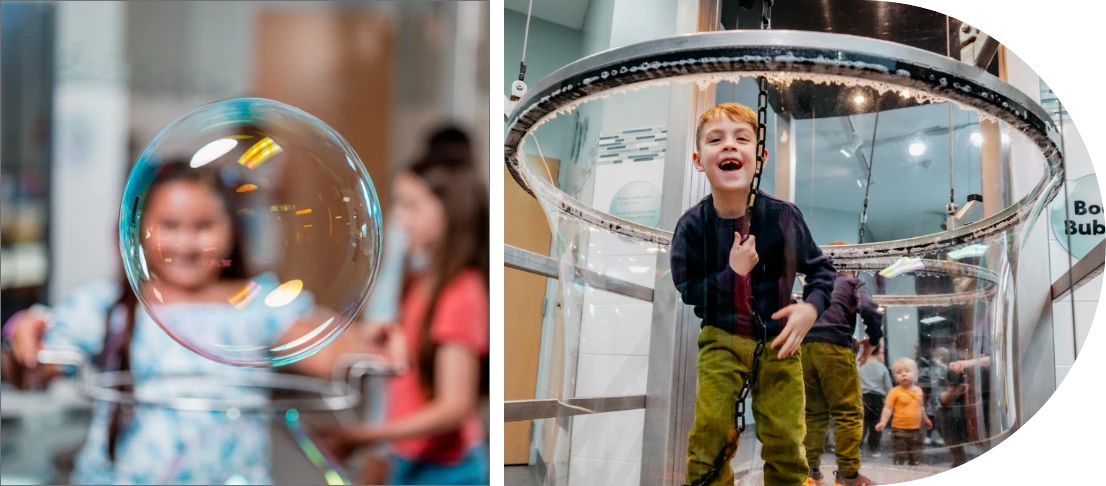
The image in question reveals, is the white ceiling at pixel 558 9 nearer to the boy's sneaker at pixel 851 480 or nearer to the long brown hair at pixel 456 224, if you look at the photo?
the long brown hair at pixel 456 224

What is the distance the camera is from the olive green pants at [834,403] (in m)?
0.57

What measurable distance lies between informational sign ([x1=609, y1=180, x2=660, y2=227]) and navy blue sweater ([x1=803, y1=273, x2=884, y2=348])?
17 centimetres

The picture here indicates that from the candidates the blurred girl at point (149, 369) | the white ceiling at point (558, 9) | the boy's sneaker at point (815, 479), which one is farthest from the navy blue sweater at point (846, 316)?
the blurred girl at point (149, 369)

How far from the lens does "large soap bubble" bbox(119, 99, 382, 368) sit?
72cm

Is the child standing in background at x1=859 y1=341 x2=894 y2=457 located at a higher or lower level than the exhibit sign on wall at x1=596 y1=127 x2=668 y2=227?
lower

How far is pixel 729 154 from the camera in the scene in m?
0.59

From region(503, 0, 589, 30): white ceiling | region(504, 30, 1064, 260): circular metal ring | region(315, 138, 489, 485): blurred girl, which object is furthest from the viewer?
region(315, 138, 489, 485): blurred girl

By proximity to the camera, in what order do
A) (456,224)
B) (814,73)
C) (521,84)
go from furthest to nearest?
1. (456,224)
2. (521,84)
3. (814,73)

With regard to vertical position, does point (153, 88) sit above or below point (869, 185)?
above

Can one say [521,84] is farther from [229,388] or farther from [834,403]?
[229,388]

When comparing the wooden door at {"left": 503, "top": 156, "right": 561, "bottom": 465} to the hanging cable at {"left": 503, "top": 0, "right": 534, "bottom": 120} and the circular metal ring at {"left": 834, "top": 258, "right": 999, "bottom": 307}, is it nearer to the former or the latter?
the hanging cable at {"left": 503, "top": 0, "right": 534, "bottom": 120}

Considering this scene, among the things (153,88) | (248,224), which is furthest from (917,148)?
(153,88)

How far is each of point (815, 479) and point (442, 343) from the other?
0.51 m

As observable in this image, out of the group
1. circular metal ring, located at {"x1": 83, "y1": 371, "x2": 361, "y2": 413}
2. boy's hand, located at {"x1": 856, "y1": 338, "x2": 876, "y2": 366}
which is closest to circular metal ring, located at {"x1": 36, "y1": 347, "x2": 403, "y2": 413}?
circular metal ring, located at {"x1": 83, "y1": 371, "x2": 361, "y2": 413}
